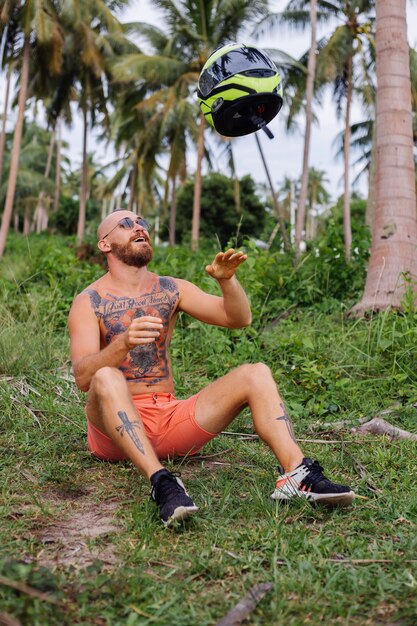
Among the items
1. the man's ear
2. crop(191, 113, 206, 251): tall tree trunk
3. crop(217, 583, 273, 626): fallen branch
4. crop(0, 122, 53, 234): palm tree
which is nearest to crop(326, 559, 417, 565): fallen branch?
crop(217, 583, 273, 626): fallen branch

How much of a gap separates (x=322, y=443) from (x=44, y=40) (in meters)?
17.4

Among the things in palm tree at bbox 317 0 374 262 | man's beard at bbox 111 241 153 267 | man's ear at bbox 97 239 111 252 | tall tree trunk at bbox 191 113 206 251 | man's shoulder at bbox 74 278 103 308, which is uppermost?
palm tree at bbox 317 0 374 262

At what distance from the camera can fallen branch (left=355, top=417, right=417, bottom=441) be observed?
14.2ft

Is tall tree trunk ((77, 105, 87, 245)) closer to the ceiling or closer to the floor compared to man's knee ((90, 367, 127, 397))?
closer to the ceiling

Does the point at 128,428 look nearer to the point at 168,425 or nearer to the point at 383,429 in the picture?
the point at 168,425

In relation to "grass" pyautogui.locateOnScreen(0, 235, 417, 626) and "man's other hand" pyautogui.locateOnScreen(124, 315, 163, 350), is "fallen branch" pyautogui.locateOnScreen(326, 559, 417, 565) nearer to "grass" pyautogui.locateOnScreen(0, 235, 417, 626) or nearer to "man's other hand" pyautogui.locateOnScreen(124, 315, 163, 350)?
"grass" pyautogui.locateOnScreen(0, 235, 417, 626)

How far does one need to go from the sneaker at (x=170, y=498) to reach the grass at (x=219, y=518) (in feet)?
0.26

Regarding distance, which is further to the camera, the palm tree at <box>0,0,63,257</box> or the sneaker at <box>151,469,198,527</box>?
the palm tree at <box>0,0,63,257</box>

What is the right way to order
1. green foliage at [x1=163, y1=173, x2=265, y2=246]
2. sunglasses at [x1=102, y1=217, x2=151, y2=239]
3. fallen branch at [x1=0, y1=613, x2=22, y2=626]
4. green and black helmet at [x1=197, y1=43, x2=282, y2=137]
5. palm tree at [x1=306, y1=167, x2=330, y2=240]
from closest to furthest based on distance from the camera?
fallen branch at [x1=0, y1=613, x2=22, y2=626], sunglasses at [x1=102, y1=217, x2=151, y2=239], green and black helmet at [x1=197, y1=43, x2=282, y2=137], green foliage at [x1=163, y1=173, x2=265, y2=246], palm tree at [x1=306, y1=167, x2=330, y2=240]

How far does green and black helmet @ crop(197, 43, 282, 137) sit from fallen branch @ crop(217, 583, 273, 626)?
8.41 feet

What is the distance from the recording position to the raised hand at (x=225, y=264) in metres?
3.14

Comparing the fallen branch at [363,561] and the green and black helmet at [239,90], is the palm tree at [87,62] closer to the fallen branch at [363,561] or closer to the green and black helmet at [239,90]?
the green and black helmet at [239,90]

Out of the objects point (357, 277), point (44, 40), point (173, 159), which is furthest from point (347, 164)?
point (357, 277)

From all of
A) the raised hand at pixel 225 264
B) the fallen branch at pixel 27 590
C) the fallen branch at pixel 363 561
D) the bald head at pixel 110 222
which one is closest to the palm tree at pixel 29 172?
the bald head at pixel 110 222
